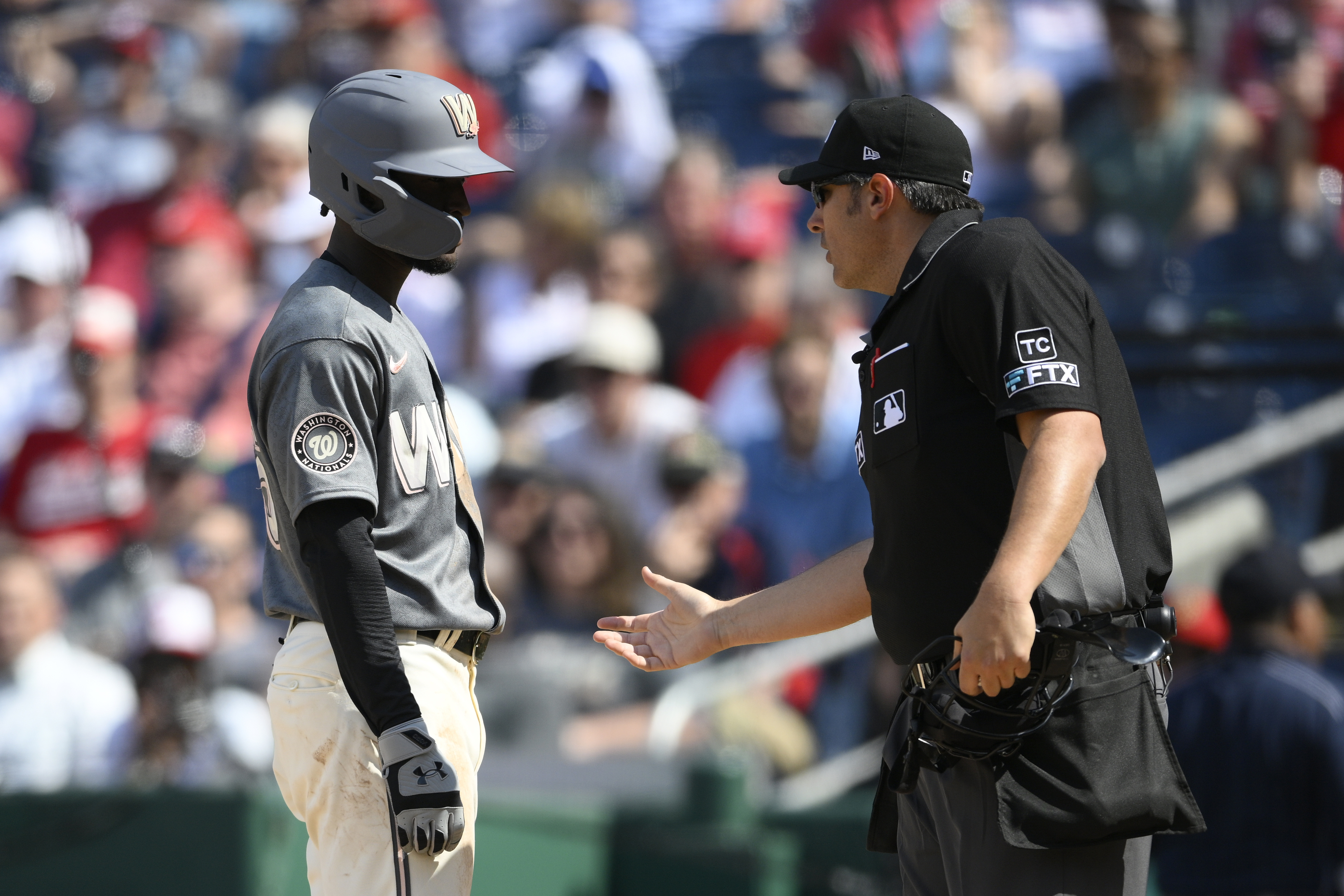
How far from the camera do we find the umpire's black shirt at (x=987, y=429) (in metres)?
2.42

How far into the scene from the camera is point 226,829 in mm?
5109

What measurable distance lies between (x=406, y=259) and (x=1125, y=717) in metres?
1.53

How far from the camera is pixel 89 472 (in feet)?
25.0

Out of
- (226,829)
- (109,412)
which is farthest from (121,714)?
(109,412)

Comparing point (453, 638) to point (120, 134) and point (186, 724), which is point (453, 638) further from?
point (120, 134)

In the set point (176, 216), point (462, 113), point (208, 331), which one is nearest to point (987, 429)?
point (462, 113)

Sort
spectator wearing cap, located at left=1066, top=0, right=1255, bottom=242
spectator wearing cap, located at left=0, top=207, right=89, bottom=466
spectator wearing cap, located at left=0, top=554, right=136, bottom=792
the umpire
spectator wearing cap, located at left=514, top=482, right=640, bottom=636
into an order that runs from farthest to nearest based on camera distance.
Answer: spectator wearing cap, located at left=0, top=207, right=89, bottom=466 < spectator wearing cap, located at left=1066, top=0, right=1255, bottom=242 < spectator wearing cap, located at left=514, top=482, right=640, bottom=636 < spectator wearing cap, located at left=0, top=554, right=136, bottom=792 < the umpire

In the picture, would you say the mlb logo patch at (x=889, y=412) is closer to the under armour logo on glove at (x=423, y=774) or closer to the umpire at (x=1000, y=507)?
the umpire at (x=1000, y=507)

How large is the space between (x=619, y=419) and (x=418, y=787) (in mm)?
4709

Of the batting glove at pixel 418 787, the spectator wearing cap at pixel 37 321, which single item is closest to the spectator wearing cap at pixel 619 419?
the spectator wearing cap at pixel 37 321

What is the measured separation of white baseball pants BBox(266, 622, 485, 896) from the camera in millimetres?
2535

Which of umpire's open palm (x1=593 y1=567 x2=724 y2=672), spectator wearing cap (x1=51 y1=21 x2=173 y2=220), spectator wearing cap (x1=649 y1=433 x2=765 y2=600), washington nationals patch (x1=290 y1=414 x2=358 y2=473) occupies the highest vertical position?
spectator wearing cap (x1=51 y1=21 x2=173 y2=220)

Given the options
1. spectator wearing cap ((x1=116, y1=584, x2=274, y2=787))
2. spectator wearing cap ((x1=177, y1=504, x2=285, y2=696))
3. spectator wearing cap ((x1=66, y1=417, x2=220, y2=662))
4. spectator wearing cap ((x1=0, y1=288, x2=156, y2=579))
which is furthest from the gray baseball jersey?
spectator wearing cap ((x1=0, y1=288, x2=156, y2=579))

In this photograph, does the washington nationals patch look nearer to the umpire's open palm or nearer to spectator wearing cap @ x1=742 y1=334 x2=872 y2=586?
the umpire's open palm
